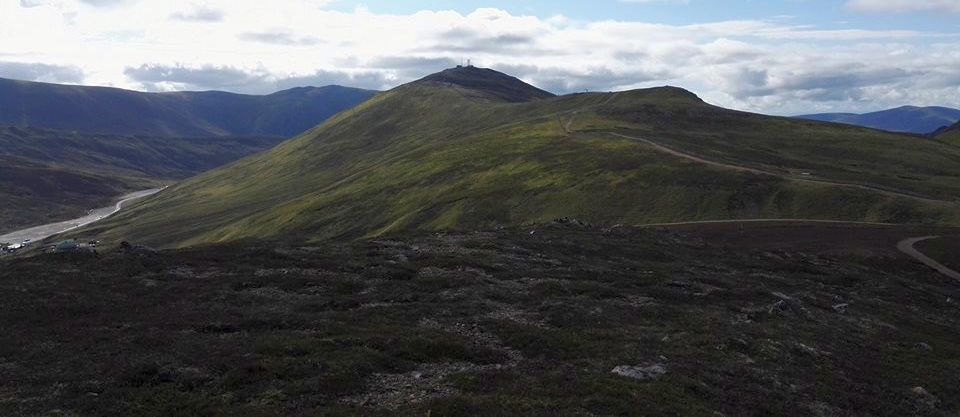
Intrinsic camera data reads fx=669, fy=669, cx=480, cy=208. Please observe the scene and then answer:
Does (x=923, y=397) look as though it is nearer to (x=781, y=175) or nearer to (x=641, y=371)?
(x=641, y=371)

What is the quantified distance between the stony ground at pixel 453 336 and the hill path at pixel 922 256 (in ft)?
33.6

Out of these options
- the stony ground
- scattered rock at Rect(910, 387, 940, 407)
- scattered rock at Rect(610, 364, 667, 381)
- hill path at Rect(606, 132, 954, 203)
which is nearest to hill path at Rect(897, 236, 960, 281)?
the stony ground

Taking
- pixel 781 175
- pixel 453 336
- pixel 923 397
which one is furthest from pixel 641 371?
pixel 781 175

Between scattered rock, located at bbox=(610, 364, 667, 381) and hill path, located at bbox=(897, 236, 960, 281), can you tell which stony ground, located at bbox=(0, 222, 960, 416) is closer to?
scattered rock, located at bbox=(610, 364, 667, 381)

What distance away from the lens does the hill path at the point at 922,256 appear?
8712cm

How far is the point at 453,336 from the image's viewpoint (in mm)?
43031

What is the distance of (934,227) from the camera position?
10912cm

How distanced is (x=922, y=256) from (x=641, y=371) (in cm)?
7496

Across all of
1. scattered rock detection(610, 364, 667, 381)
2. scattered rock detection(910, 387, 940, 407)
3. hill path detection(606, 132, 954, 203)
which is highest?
hill path detection(606, 132, 954, 203)

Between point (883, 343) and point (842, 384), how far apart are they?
1543 cm

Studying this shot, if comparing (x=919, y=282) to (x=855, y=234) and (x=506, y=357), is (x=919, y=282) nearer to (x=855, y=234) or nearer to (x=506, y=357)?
(x=855, y=234)

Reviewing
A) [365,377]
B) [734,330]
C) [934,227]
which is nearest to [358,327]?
[365,377]

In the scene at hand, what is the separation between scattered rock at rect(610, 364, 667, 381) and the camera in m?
36.8

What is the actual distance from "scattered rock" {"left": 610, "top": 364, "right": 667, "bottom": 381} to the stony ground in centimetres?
22
